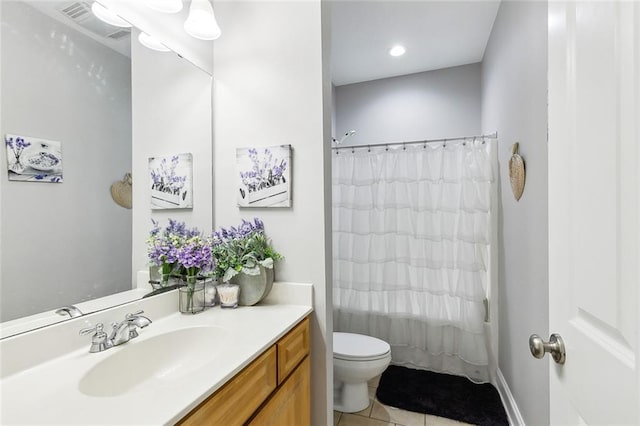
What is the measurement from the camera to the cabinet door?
976mm

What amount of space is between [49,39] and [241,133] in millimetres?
775

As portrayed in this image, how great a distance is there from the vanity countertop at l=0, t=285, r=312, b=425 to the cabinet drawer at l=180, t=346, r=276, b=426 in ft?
0.10

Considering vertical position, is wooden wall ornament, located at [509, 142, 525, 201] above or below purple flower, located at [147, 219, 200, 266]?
above

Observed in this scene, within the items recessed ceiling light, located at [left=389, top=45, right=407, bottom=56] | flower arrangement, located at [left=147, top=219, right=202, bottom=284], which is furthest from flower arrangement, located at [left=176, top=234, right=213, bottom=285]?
recessed ceiling light, located at [left=389, top=45, right=407, bottom=56]

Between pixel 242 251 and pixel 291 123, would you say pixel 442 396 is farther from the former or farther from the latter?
pixel 291 123

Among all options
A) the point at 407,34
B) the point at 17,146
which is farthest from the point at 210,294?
the point at 407,34

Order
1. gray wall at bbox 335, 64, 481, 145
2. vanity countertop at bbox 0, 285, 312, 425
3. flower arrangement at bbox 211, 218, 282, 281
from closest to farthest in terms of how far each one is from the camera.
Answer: vanity countertop at bbox 0, 285, 312, 425
flower arrangement at bbox 211, 218, 282, 281
gray wall at bbox 335, 64, 481, 145

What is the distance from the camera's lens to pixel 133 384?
0.92m

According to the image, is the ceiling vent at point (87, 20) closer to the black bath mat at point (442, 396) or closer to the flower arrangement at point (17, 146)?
the flower arrangement at point (17, 146)

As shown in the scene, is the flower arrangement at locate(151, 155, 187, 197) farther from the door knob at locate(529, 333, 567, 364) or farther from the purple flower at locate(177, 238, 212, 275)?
the door knob at locate(529, 333, 567, 364)

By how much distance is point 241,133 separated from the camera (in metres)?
1.56

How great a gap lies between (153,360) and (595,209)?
1273 millimetres

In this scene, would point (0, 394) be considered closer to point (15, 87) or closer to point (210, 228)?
point (15, 87)

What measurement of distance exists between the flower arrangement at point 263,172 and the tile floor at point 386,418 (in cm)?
152
